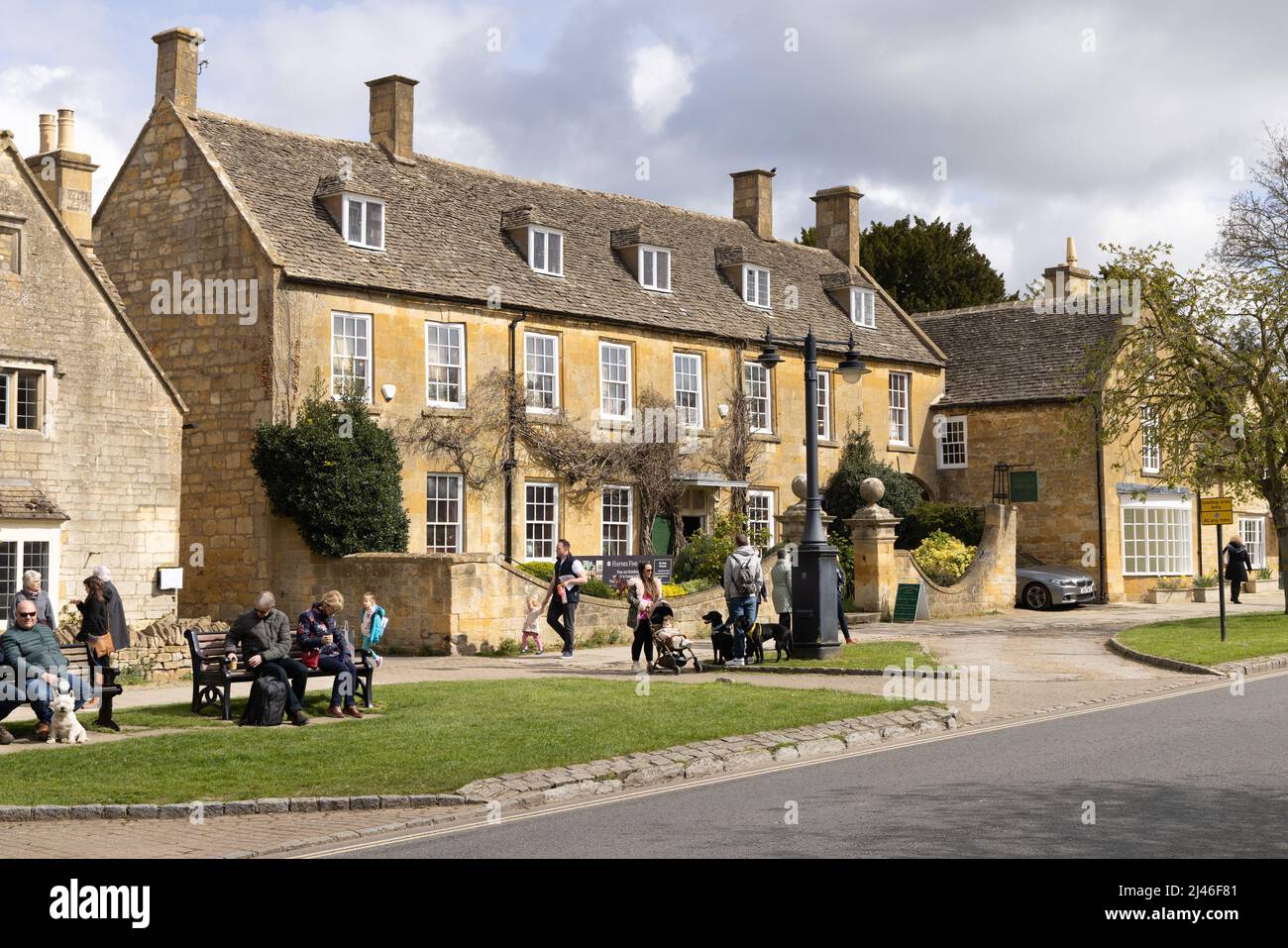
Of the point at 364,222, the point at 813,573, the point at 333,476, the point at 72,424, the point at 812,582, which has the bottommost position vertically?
the point at 812,582

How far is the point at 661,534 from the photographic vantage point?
3509cm

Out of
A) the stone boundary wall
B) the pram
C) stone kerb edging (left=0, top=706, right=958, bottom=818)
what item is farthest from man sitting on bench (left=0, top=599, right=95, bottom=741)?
the stone boundary wall

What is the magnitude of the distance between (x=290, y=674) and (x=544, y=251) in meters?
20.2

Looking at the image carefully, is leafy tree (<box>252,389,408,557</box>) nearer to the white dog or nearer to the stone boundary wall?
the stone boundary wall

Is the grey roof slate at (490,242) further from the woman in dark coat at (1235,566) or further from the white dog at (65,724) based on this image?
the white dog at (65,724)

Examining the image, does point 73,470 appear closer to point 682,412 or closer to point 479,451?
point 479,451

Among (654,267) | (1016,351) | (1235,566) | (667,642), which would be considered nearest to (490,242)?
(654,267)

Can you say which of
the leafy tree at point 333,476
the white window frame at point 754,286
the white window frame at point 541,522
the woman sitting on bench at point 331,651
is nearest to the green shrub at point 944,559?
the white window frame at point 754,286

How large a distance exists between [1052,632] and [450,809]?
65.7 ft

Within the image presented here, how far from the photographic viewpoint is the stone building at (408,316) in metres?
28.9

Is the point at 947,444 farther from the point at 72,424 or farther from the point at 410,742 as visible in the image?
the point at 410,742

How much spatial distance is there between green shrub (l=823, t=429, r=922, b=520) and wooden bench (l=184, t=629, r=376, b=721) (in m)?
22.9

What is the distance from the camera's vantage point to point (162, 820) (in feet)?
34.9
